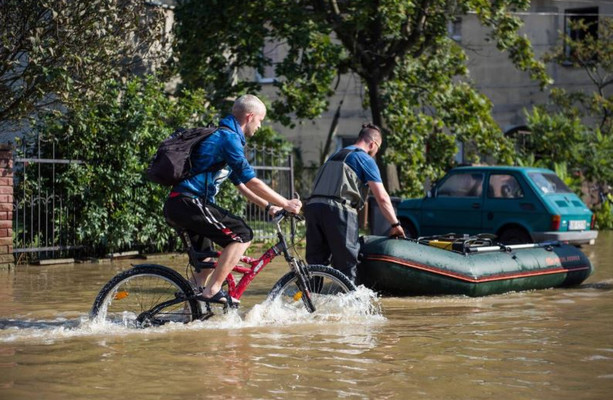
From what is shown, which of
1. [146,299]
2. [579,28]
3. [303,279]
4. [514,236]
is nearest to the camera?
[146,299]

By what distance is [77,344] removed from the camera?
7652mm

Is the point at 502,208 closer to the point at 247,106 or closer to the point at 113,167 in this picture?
the point at 113,167

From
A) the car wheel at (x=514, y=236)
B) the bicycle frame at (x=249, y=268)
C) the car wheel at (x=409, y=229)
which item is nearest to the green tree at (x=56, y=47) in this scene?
the bicycle frame at (x=249, y=268)

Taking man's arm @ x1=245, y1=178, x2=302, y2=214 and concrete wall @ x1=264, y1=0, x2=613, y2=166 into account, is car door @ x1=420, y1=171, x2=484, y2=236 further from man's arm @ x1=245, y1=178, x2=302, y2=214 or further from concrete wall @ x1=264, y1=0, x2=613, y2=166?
concrete wall @ x1=264, y1=0, x2=613, y2=166

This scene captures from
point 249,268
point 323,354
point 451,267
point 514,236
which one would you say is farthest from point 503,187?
point 323,354

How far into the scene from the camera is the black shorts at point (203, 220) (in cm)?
802

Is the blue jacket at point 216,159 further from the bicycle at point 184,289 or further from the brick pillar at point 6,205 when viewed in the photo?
the brick pillar at point 6,205

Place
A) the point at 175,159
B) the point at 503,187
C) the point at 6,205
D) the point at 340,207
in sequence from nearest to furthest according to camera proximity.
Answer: the point at 175,159, the point at 340,207, the point at 6,205, the point at 503,187

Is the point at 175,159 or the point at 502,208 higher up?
the point at 175,159

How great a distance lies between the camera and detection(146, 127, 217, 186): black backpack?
7.91 meters

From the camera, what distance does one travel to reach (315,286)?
865cm

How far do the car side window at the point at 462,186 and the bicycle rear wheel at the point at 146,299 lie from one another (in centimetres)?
1026

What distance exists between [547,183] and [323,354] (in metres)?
11.2

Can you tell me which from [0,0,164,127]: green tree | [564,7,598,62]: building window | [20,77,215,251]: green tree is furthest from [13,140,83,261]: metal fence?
[564,7,598,62]: building window
